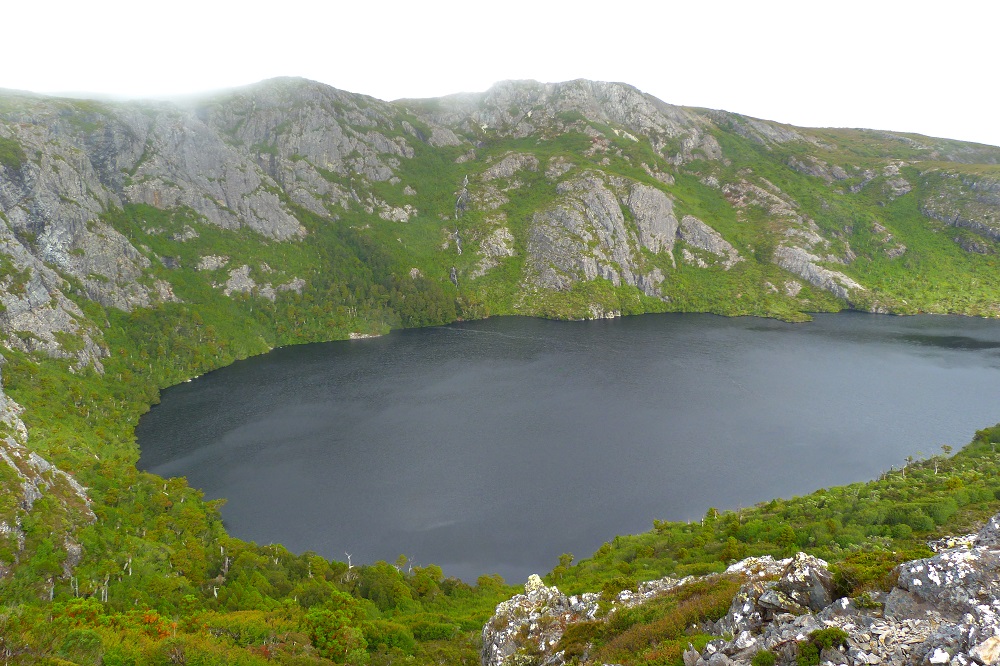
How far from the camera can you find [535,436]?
4678 inches

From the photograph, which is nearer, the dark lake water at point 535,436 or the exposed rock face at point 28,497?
the exposed rock face at point 28,497

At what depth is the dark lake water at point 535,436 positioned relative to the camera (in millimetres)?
86562

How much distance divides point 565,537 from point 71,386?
436 ft

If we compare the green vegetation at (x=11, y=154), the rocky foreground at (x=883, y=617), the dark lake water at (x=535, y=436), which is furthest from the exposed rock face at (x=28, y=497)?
the green vegetation at (x=11, y=154)

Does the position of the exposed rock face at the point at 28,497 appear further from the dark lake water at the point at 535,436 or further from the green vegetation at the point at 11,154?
the green vegetation at the point at 11,154

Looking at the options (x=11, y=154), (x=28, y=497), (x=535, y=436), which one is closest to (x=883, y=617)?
(x=28, y=497)

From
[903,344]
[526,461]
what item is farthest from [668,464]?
[903,344]

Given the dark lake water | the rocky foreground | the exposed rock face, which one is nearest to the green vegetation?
the dark lake water

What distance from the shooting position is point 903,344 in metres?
188

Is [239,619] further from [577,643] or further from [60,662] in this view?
[577,643]

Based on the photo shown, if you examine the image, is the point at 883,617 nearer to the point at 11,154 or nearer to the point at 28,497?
the point at 28,497

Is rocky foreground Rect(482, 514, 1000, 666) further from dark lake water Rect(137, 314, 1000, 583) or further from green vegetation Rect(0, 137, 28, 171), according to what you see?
green vegetation Rect(0, 137, 28, 171)

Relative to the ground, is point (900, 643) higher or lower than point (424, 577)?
higher

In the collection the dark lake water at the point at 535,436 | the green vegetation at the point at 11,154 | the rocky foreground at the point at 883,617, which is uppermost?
the green vegetation at the point at 11,154
